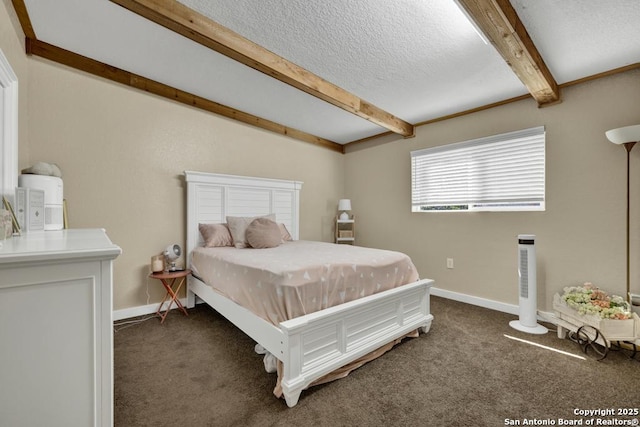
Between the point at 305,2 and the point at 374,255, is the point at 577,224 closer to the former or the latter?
the point at 374,255

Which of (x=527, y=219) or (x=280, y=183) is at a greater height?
(x=280, y=183)

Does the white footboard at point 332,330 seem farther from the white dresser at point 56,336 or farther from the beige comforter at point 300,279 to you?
the white dresser at point 56,336

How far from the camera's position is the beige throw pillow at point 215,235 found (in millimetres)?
3131

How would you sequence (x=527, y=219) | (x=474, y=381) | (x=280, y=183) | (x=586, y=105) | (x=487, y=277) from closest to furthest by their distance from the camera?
(x=474, y=381) → (x=586, y=105) → (x=527, y=219) → (x=487, y=277) → (x=280, y=183)

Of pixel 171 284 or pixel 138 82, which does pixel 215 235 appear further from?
pixel 138 82

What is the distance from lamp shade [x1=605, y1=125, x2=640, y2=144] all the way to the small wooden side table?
399 cm

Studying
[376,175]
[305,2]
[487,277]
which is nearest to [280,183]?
[376,175]

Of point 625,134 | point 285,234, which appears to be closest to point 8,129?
point 285,234

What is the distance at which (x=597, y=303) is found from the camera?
88.5 inches

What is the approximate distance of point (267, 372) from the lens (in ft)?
6.14

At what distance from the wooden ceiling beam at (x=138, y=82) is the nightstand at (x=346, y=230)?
1665mm

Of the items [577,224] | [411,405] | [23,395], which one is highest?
[577,224]

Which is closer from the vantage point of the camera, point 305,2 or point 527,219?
point 305,2

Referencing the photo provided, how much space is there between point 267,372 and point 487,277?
2727 mm
